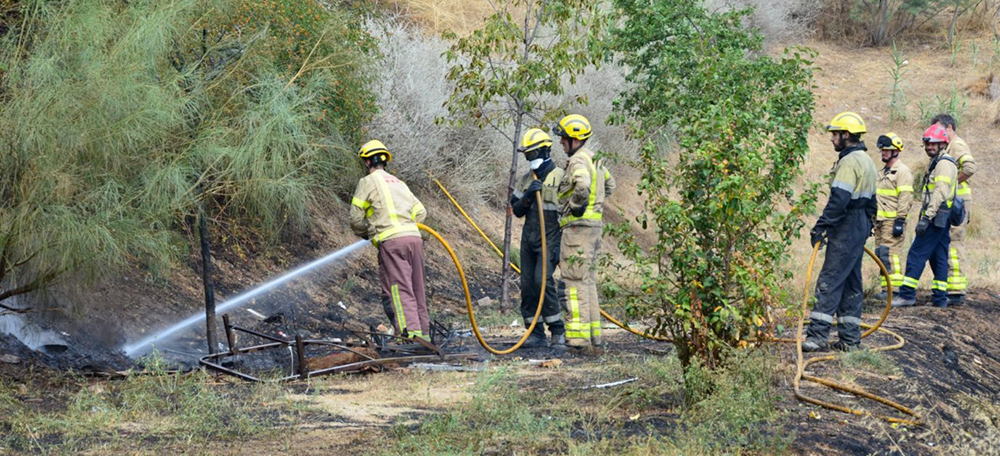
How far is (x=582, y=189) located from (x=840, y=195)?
2.02 metres

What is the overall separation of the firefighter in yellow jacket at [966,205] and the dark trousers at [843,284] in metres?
3.58

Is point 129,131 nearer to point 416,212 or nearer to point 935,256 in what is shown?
point 416,212

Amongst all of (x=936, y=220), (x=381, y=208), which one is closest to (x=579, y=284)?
(x=381, y=208)

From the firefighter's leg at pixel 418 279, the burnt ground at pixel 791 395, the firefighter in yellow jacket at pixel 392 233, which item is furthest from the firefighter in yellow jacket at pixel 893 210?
the firefighter in yellow jacket at pixel 392 233

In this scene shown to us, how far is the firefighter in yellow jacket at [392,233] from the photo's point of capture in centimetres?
861

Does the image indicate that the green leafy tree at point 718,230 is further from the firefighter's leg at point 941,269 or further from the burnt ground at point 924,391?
the firefighter's leg at point 941,269

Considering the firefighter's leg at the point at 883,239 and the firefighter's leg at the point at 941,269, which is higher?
the firefighter's leg at the point at 883,239

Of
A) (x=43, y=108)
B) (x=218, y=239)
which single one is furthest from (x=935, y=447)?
(x=218, y=239)

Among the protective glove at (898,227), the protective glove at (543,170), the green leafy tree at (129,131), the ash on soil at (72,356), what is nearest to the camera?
the green leafy tree at (129,131)

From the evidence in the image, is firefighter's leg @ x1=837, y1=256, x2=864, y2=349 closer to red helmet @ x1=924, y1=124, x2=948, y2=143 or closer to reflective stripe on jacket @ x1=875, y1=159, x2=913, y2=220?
red helmet @ x1=924, y1=124, x2=948, y2=143

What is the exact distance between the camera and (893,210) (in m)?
11.9

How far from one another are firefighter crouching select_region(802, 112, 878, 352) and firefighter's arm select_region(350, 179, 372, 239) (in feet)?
11.5

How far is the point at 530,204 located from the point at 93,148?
364 cm

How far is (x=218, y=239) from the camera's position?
11312mm
